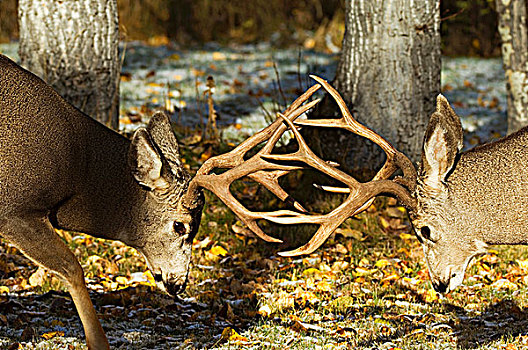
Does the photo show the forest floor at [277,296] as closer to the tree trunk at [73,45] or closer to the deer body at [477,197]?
the deer body at [477,197]

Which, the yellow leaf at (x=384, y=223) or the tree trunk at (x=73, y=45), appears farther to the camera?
the tree trunk at (x=73, y=45)

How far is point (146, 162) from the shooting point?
214 inches

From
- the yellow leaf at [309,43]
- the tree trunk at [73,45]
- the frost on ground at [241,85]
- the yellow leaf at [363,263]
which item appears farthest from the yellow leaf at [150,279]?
the yellow leaf at [309,43]

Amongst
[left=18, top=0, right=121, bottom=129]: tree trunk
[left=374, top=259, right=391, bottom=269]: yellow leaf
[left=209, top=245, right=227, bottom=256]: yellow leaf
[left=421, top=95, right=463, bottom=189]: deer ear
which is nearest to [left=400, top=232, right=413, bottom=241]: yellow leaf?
[left=374, top=259, right=391, bottom=269]: yellow leaf

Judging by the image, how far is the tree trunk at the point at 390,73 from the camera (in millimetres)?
8297

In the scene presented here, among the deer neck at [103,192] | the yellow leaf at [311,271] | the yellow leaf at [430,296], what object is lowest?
the yellow leaf at [311,271]

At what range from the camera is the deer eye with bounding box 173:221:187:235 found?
575 centimetres

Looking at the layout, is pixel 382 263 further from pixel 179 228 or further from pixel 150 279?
pixel 179 228

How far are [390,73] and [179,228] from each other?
3.59m

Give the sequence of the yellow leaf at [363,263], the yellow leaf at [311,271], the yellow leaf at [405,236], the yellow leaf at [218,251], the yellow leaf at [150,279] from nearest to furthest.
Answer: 1. the yellow leaf at [150,279]
2. the yellow leaf at [311,271]
3. the yellow leaf at [363,263]
4. the yellow leaf at [218,251]
5. the yellow leaf at [405,236]

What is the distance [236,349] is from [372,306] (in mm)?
1372

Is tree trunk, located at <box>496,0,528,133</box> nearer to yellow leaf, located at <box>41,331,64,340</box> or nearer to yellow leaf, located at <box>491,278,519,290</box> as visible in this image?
yellow leaf, located at <box>491,278,519,290</box>

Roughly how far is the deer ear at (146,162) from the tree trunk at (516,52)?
19.5 feet

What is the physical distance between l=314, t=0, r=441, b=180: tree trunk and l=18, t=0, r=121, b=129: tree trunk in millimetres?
2666
